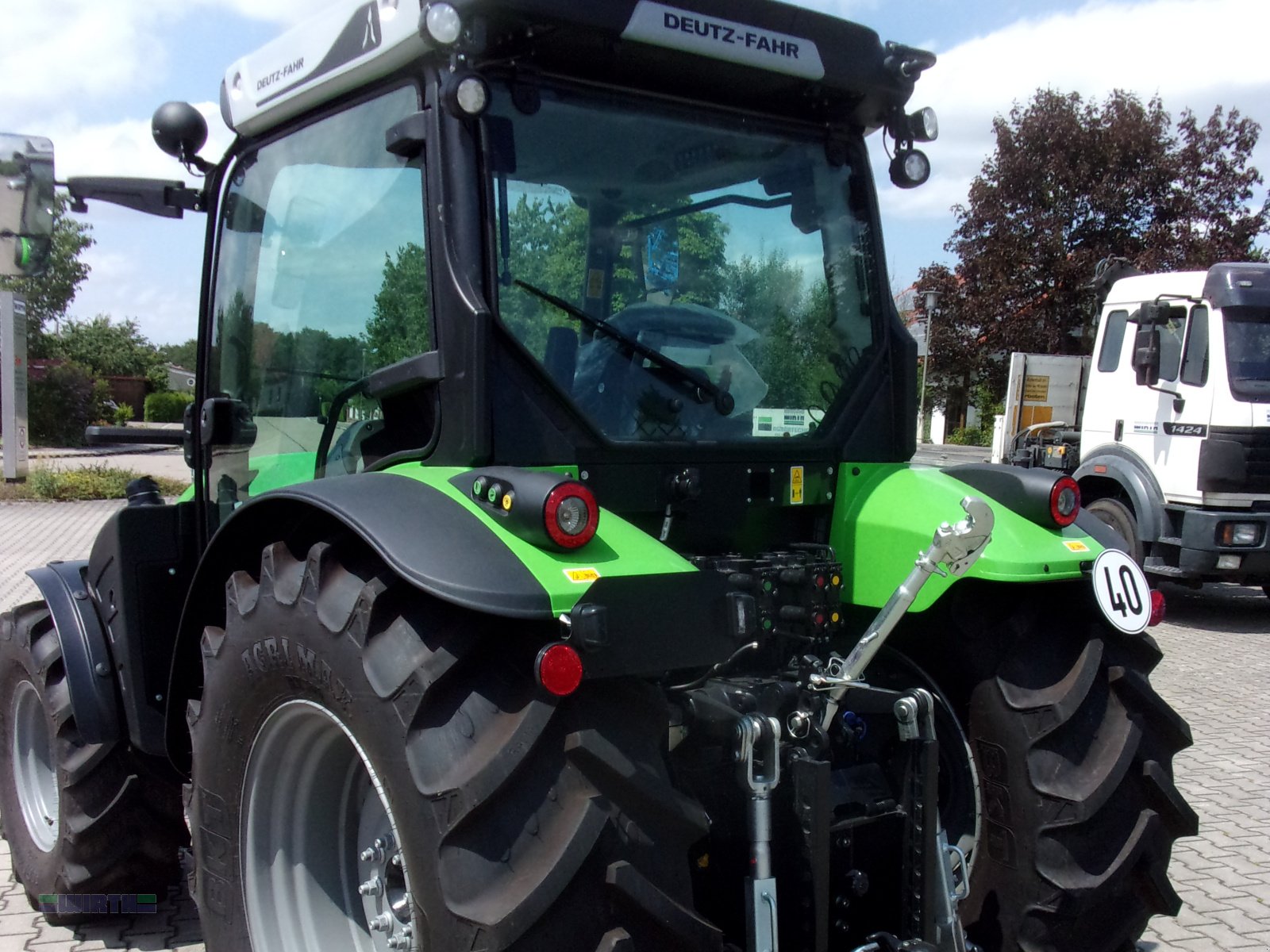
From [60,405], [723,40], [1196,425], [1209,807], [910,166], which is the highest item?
[723,40]

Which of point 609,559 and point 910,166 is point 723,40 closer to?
point 910,166

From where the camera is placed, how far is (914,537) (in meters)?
2.76

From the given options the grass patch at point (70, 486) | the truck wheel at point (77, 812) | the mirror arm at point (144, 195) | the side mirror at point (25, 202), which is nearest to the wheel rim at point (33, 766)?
the truck wheel at point (77, 812)

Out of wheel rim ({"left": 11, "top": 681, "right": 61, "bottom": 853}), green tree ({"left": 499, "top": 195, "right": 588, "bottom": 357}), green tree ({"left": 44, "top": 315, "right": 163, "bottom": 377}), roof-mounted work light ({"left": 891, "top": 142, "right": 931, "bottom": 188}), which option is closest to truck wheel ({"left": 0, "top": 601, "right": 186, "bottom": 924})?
wheel rim ({"left": 11, "top": 681, "right": 61, "bottom": 853})

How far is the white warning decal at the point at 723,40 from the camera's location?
8.35ft

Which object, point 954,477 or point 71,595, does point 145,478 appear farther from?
point 954,477

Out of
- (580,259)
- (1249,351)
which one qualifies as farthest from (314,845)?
(1249,351)

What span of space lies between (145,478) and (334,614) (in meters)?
2.11

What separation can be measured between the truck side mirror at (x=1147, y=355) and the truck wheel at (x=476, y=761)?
878cm

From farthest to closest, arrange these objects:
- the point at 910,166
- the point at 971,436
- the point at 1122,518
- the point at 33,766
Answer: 1. the point at 971,436
2. the point at 1122,518
3. the point at 33,766
4. the point at 910,166

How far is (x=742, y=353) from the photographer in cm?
291

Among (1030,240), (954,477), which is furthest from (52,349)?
(954,477)

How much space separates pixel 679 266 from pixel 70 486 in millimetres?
17559

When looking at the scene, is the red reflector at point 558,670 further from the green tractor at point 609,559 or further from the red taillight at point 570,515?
the red taillight at point 570,515
